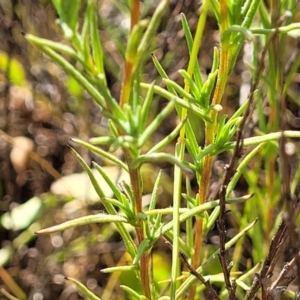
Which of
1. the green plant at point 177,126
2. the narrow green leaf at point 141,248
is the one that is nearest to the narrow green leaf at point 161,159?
the green plant at point 177,126

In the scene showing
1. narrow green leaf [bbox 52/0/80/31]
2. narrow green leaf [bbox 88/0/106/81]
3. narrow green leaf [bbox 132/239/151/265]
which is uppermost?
narrow green leaf [bbox 52/0/80/31]

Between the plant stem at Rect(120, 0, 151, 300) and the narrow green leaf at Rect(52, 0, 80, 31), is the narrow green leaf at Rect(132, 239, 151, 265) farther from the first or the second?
the narrow green leaf at Rect(52, 0, 80, 31)

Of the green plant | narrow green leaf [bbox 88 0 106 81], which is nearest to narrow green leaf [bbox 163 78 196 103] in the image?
the green plant

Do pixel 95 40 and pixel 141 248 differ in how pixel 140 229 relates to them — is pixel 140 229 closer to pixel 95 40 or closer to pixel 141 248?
pixel 141 248

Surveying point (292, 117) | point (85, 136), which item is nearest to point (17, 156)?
point (85, 136)

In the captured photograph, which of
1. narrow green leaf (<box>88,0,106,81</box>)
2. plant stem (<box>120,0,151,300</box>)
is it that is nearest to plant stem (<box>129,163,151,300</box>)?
plant stem (<box>120,0,151,300</box>)

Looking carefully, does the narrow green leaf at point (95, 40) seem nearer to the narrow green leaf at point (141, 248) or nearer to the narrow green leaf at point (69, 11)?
the narrow green leaf at point (69, 11)

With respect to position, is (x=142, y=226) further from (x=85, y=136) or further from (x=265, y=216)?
(x=85, y=136)

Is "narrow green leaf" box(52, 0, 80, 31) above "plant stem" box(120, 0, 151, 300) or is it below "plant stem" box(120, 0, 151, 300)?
above

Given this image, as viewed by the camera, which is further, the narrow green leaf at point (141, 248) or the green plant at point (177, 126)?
the narrow green leaf at point (141, 248)

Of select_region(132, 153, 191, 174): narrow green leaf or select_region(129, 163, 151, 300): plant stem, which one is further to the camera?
select_region(129, 163, 151, 300): plant stem

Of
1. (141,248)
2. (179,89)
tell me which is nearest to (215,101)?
(179,89)
